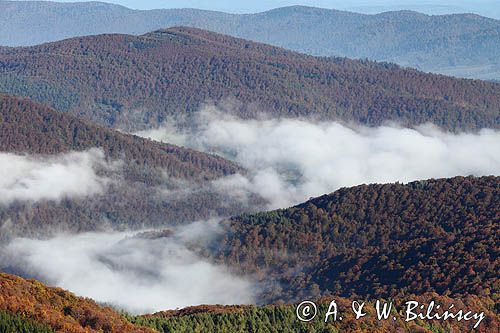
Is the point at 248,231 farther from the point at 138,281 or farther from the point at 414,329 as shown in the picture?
the point at 414,329

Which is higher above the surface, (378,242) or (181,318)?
(378,242)

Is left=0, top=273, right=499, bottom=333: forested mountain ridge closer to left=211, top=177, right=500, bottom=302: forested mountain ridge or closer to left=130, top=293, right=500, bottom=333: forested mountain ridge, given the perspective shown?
left=130, top=293, right=500, bottom=333: forested mountain ridge

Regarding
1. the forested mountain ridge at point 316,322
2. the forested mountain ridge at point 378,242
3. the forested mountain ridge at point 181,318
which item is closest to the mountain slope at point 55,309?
the forested mountain ridge at point 181,318

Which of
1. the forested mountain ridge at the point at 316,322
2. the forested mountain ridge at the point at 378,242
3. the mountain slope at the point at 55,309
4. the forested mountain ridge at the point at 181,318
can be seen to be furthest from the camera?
the forested mountain ridge at the point at 378,242

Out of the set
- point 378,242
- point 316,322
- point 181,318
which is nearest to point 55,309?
point 181,318

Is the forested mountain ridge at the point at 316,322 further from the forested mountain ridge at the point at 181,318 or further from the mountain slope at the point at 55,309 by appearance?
the mountain slope at the point at 55,309

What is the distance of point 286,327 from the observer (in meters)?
83.4

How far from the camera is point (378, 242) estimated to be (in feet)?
438

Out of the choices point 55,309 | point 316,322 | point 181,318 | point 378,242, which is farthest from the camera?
point 378,242

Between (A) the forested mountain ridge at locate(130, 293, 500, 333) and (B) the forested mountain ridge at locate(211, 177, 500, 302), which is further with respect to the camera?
(B) the forested mountain ridge at locate(211, 177, 500, 302)

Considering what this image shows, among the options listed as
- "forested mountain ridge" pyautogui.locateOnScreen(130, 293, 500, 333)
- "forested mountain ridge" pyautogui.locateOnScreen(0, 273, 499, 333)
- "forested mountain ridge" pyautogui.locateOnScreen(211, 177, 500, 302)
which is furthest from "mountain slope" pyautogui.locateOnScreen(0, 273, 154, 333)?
"forested mountain ridge" pyautogui.locateOnScreen(211, 177, 500, 302)

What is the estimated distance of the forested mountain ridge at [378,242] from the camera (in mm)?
110000

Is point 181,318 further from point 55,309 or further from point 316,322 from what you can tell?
point 55,309

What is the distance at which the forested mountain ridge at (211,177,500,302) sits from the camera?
361 ft
